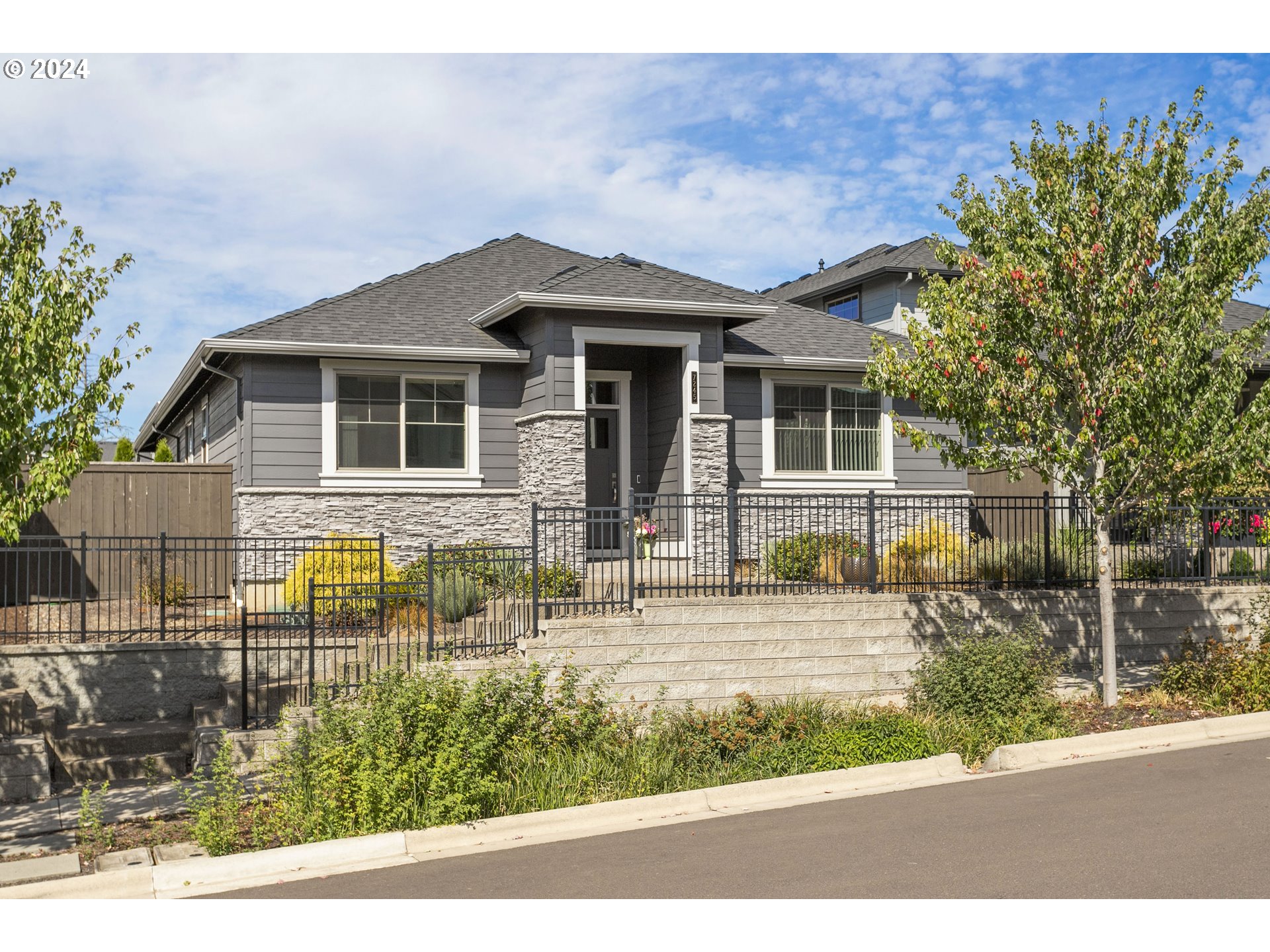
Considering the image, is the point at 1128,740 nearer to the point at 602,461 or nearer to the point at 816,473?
the point at 816,473

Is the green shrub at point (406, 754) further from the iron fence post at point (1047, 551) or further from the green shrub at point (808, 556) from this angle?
the iron fence post at point (1047, 551)

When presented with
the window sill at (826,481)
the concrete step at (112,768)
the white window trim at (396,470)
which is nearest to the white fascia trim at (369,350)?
the white window trim at (396,470)

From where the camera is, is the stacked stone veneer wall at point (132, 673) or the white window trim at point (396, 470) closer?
the stacked stone veneer wall at point (132, 673)

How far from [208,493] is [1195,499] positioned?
14650 mm

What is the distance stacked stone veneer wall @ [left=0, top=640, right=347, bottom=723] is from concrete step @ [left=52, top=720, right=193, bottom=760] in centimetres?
58

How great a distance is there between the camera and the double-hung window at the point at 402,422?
57.5ft

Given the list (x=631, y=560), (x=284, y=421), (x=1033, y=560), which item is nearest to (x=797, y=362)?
(x=1033, y=560)

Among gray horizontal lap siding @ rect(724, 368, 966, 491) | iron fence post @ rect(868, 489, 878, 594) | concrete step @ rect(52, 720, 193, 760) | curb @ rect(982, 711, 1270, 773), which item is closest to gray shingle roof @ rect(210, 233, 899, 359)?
gray horizontal lap siding @ rect(724, 368, 966, 491)

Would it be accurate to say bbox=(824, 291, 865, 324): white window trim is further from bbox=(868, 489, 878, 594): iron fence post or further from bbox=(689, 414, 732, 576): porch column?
bbox=(868, 489, 878, 594): iron fence post

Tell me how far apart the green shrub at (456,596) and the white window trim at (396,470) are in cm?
311

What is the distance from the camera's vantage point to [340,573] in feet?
48.1

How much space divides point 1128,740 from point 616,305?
31.4ft

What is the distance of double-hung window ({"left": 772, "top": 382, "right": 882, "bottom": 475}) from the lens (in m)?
19.8

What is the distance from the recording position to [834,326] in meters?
21.7
